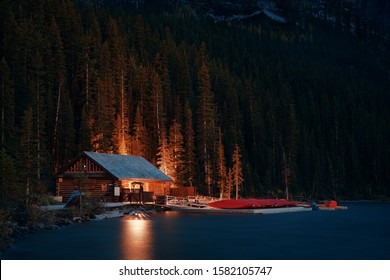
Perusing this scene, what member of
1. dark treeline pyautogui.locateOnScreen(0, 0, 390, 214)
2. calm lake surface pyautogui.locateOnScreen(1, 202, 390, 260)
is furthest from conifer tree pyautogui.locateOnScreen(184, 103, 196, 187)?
calm lake surface pyautogui.locateOnScreen(1, 202, 390, 260)

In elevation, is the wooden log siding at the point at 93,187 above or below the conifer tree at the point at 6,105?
below

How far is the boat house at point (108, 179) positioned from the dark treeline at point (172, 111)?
3.47 meters

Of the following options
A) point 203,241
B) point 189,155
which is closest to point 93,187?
point 189,155

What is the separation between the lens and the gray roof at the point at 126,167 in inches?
2180

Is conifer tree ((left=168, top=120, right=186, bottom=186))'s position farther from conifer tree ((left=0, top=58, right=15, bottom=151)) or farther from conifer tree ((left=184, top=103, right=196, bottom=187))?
conifer tree ((left=0, top=58, right=15, bottom=151))

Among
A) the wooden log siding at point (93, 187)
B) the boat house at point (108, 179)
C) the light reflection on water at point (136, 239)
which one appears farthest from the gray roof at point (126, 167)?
the light reflection on water at point (136, 239)

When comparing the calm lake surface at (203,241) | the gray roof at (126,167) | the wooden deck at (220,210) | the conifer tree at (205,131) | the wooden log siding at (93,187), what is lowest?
the calm lake surface at (203,241)

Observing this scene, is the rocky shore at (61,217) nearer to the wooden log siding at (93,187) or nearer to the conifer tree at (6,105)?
the wooden log siding at (93,187)

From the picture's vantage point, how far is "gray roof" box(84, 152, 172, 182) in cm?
5538

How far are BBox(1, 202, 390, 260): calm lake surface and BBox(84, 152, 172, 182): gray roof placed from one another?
42.1ft

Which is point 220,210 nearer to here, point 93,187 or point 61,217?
point 93,187

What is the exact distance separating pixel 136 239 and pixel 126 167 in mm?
27708

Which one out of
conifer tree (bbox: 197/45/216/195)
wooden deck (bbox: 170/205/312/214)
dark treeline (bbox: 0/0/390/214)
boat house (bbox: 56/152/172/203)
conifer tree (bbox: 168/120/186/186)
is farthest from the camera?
conifer tree (bbox: 197/45/216/195)
